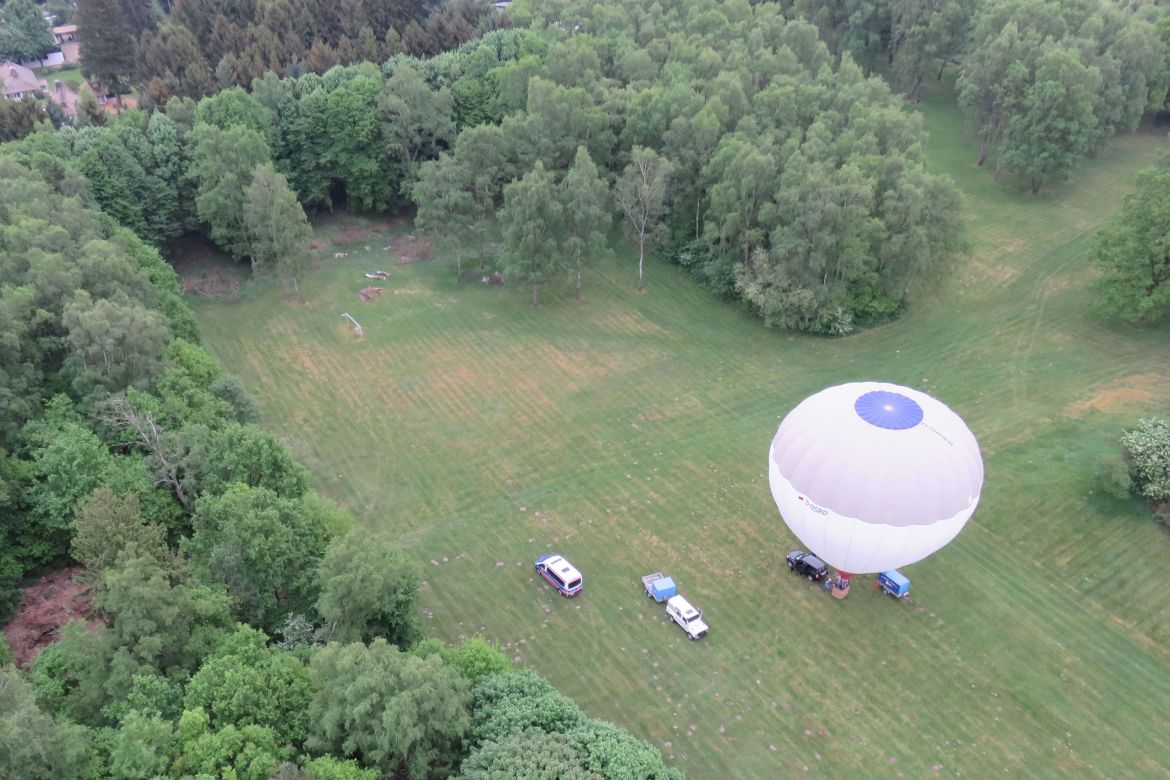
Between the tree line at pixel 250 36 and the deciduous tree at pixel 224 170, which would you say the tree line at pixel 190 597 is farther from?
the tree line at pixel 250 36

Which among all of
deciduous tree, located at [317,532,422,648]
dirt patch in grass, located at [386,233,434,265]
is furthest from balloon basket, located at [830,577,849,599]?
dirt patch in grass, located at [386,233,434,265]

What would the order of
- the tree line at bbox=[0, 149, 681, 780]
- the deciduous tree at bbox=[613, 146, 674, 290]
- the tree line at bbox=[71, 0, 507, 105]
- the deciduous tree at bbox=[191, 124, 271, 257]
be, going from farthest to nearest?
the tree line at bbox=[71, 0, 507, 105] < the deciduous tree at bbox=[613, 146, 674, 290] < the deciduous tree at bbox=[191, 124, 271, 257] < the tree line at bbox=[0, 149, 681, 780]

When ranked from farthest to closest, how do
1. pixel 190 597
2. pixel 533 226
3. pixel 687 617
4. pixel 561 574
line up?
1. pixel 533 226
2. pixel 561 574
3. pixel 687 617
4. pixel 190 597

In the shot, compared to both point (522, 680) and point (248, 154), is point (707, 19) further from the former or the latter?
point (522, 680)

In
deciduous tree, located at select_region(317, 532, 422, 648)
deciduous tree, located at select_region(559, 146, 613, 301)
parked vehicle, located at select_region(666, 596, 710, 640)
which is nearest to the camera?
deciduous tree, located at select_region(317, 532, 422, 648)

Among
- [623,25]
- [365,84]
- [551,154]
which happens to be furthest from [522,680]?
[623,25]

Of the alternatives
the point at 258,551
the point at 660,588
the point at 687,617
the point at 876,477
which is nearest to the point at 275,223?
the point at 258,551

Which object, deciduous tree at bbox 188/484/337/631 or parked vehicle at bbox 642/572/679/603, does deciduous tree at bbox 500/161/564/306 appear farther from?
deciduous tree at bbox 188/484/337/631

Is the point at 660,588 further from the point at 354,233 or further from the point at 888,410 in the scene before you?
the point at 354,233
